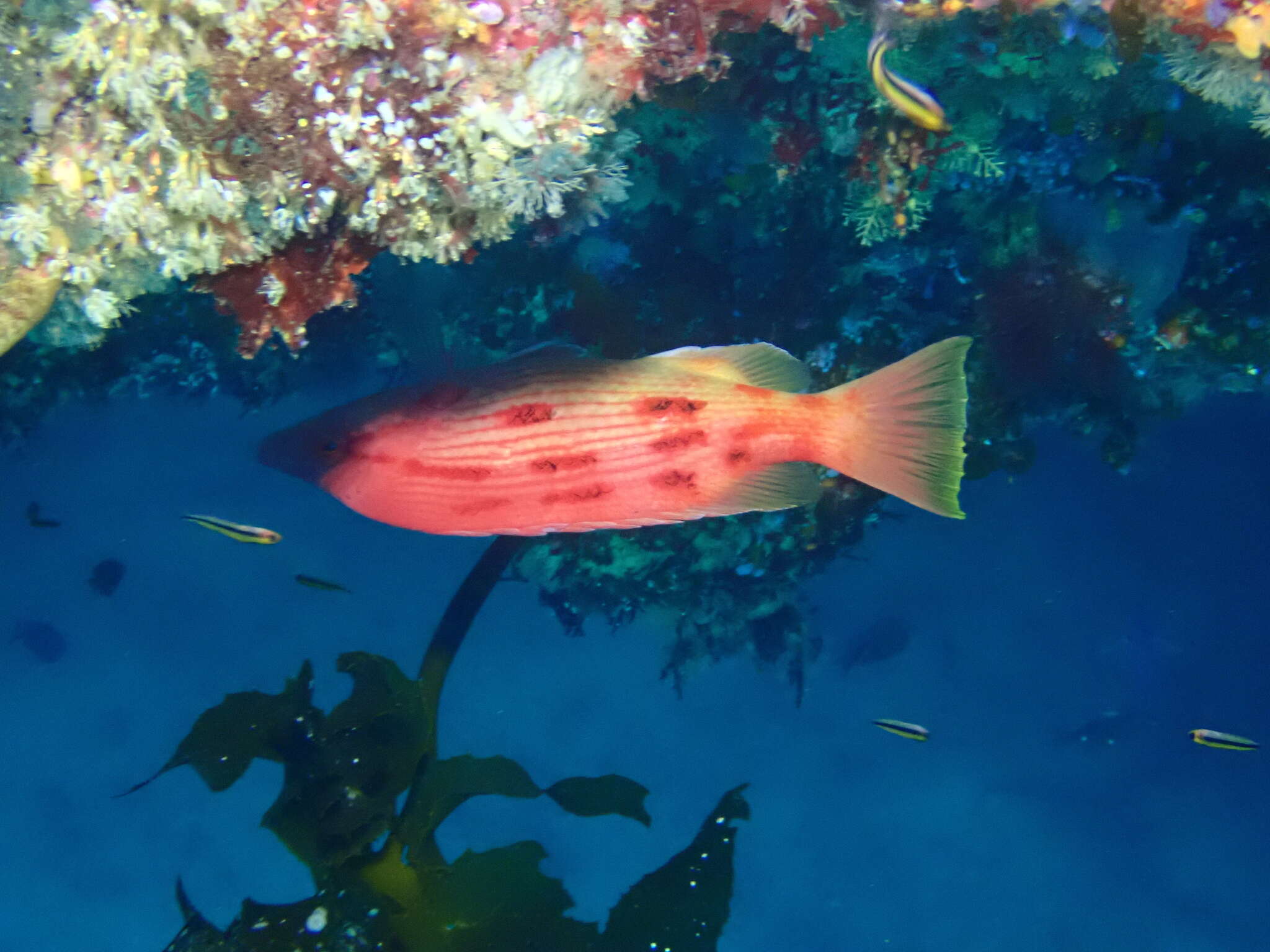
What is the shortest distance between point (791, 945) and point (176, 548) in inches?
396

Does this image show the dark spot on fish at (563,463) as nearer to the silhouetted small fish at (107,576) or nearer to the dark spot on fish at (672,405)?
the dark spot on fish at (672,405)

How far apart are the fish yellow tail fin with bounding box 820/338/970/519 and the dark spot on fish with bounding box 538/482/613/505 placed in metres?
0.92

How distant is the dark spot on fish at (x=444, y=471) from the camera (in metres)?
2.54

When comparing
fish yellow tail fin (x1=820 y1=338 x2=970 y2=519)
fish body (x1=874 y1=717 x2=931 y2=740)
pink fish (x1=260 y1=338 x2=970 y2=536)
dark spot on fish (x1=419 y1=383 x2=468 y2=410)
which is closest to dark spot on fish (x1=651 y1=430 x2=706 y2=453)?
pink fish (x1=260 y1=338 x2=970 y2=536)

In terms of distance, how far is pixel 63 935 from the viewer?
9000 millimetres

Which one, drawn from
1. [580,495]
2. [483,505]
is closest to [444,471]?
[483,505]

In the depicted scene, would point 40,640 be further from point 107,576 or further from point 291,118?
point 291,118

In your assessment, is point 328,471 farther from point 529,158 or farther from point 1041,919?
point 1041,919

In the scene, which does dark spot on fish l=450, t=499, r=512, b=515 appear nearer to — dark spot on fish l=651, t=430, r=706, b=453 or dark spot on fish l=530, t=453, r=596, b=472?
dark spot on fish l=530, t=453, r=596, b=472

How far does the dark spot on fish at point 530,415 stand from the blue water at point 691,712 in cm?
674

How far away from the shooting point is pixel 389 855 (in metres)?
3.51

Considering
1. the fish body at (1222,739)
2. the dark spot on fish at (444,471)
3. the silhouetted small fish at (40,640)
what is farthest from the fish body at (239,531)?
the silhouetted small fish at (40,640)

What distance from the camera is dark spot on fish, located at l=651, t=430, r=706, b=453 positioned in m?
2.56

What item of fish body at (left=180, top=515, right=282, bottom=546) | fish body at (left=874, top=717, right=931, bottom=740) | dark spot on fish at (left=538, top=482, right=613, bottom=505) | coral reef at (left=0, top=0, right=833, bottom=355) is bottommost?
fish body at (left=874, top=717, right=931, bottom=740)
